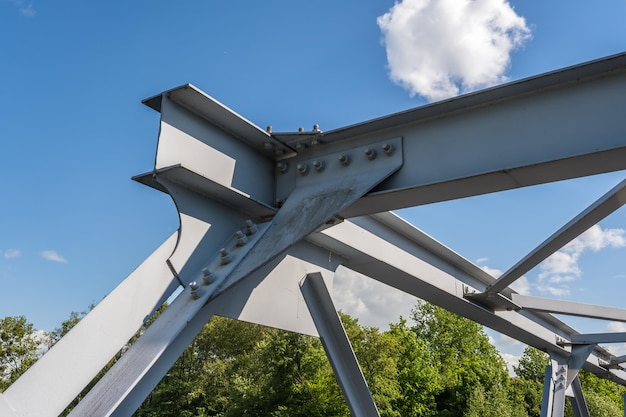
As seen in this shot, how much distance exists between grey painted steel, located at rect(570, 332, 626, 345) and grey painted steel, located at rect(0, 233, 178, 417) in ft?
26.6

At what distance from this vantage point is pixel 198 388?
26.0m

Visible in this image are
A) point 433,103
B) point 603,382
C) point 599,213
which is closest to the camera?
point 433,103

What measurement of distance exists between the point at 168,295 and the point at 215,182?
30.4 inches

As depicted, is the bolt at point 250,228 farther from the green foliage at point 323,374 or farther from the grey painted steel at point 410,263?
the green foliage at point 323,374

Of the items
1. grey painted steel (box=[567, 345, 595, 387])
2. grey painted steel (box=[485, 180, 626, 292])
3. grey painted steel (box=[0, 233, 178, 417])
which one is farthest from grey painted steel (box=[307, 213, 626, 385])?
grey painted steel (box=[567, 345, 595, 387])

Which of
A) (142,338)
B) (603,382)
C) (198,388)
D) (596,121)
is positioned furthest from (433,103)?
(603,382)

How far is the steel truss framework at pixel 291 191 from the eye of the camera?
9.46 ft

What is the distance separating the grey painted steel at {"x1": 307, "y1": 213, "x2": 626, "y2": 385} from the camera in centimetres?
478

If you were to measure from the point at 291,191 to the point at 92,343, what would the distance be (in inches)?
68.1

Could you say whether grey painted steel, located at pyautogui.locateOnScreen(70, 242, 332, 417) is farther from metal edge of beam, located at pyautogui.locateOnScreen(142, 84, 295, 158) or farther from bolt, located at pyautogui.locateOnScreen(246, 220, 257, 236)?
metal edge of beam, located at pyautogui.locateOnScreen(142, 84, 295, 158)

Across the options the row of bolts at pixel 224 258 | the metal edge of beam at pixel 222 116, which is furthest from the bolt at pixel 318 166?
the row of bolts at pixel 224 258

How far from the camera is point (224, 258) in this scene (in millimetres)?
3432

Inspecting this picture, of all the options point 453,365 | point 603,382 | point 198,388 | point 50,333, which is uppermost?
point 603,382

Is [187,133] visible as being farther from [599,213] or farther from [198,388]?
[198,388]
